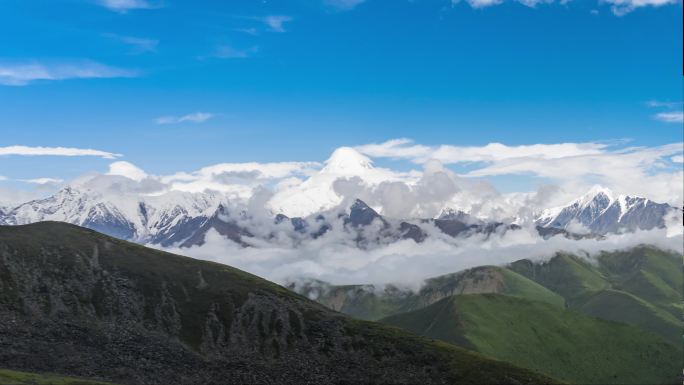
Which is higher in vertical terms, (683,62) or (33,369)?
(683,62)

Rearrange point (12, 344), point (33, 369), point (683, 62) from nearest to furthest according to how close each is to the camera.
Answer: point (683, 62) → point (33, 369) → point (12, 344)

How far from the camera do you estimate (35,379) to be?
520ft

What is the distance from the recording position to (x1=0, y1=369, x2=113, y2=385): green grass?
498 ft

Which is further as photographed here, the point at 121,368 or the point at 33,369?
the point at 121,368

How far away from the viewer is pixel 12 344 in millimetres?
189375

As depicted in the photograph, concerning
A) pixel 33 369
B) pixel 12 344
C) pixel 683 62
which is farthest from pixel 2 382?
pixel 683 62

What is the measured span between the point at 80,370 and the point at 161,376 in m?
25.9

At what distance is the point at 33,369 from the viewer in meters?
178

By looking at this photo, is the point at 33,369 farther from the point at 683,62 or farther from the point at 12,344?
the point at 683,62

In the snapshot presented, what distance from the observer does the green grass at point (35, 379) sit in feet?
498

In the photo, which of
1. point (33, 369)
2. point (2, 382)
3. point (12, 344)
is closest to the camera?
point (2, 382)

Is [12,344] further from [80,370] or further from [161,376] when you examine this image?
[161,376]

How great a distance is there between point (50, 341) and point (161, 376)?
4027 cm

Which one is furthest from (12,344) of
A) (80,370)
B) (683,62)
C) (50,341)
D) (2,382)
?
(683,62)
